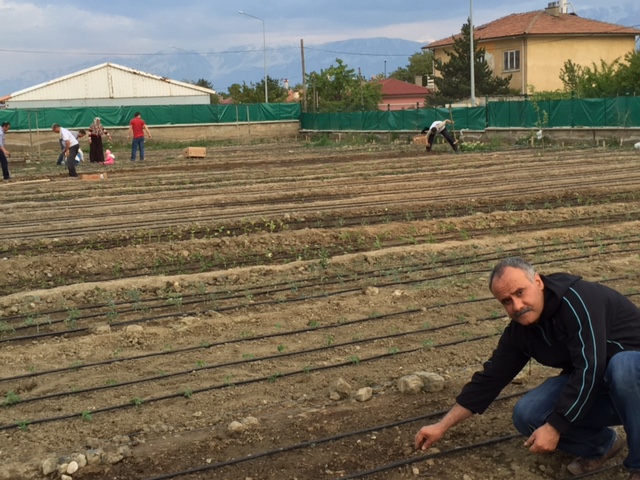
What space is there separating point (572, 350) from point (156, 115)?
43.2 meters

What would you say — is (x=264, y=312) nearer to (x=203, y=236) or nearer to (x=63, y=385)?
(x=63, y=385)

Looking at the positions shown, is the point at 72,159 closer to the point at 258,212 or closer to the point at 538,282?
the point at 258,212

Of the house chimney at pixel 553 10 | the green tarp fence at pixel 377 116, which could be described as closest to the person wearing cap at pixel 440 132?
the green tarp fence at pixel 377 116

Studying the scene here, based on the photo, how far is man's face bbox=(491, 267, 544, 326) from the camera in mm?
4031

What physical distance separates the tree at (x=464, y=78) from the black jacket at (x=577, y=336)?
5310 cm

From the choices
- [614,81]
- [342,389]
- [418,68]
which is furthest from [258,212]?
[418,68]

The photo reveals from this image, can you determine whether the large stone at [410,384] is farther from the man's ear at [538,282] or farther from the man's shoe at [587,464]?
the man's ear at [538,282]

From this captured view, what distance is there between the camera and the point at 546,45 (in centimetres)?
5709

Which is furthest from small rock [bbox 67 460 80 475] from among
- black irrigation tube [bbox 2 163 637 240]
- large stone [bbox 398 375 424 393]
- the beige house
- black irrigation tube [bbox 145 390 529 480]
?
the beige house

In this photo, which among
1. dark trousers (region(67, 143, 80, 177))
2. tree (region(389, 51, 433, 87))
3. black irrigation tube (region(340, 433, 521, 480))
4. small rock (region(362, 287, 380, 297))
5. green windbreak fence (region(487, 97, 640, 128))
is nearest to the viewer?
black irrigation tube (region(340, 433, 521, 480))

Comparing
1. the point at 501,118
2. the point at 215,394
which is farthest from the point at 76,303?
the point at 501,118

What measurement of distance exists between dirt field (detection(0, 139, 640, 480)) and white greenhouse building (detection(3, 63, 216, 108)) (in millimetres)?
46923

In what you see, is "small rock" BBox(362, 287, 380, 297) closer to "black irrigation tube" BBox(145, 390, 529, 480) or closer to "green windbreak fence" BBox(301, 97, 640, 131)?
"black irrigation tube" BBox(145, 390, 529, 480)

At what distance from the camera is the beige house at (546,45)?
187 feet
